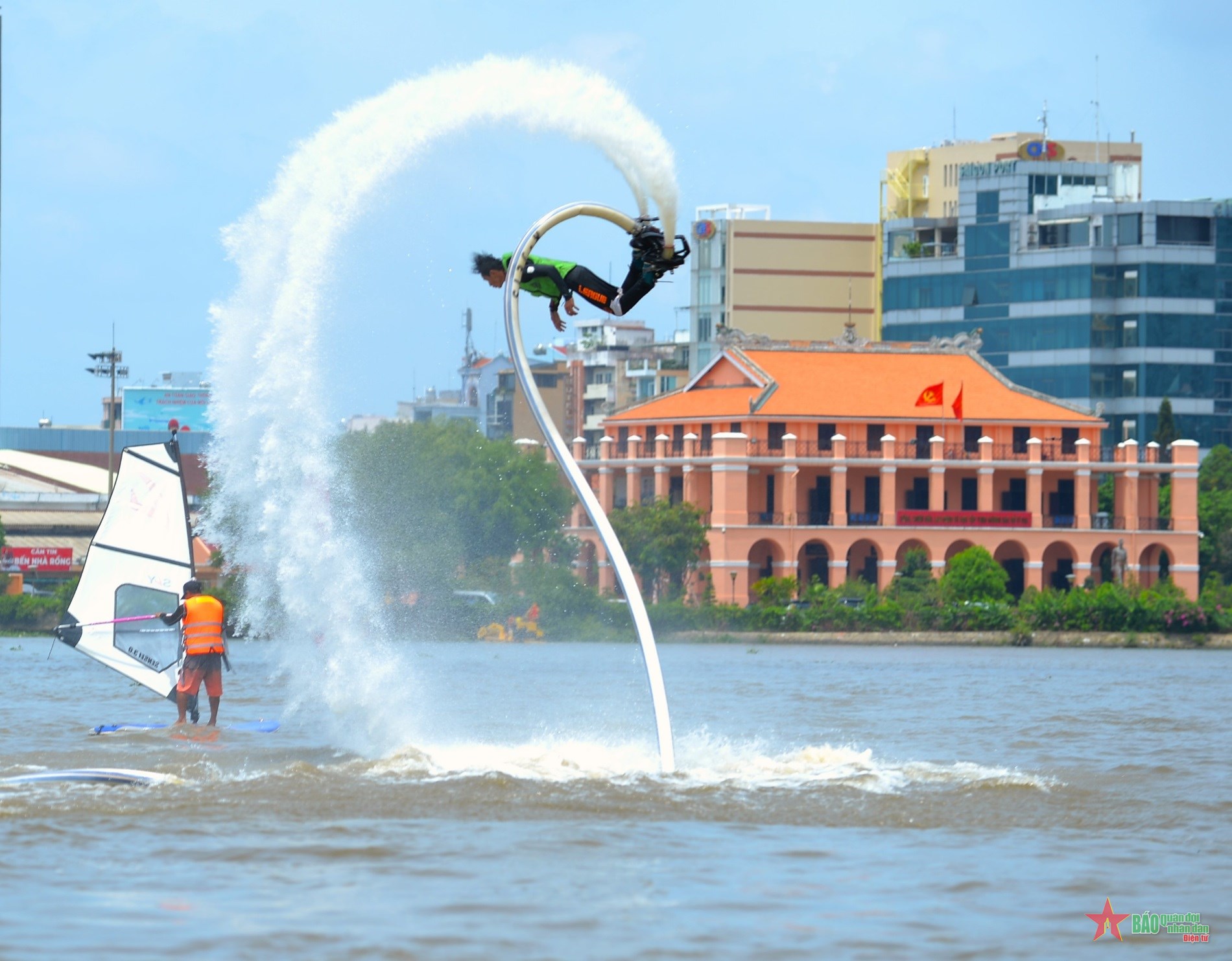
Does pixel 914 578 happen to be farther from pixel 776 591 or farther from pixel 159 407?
pixel 159 407

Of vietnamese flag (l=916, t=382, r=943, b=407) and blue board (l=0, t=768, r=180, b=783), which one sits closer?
blue board (l=0, t=768, r=180, b=783)

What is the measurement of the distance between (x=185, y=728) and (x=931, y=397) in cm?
6592

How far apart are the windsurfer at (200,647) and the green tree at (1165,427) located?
7700 cm

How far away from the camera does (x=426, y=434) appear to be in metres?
66.1

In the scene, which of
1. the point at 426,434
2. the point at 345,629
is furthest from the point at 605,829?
the point at 426,434

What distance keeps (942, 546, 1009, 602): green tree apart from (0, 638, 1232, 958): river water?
2006 inches

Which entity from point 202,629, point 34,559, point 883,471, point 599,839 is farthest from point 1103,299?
point 599,839

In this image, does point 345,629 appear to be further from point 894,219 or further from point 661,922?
point 894,219

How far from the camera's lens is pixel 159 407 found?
5512 inches

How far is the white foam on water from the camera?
17.0 meters

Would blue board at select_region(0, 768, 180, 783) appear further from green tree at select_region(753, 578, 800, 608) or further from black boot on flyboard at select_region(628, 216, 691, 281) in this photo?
green tree at select_region(753, 578, 800, 608)

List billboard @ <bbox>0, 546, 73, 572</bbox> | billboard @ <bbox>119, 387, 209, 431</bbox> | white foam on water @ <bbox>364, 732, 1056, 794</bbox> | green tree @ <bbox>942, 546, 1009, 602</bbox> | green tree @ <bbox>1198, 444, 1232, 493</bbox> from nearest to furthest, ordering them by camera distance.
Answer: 1. white foam on water @ <bbox>364, 732, 1056, 794</bbox>
2. green tree @ <bbox>942, 546, 1009, 602</bbox>
3. billboard @ <bbox>0, 546, 73, 572</bbox>
4. green tree @ <bbox>1198, 444, 1232, 493</bbox>
5. billboard @ <bbox>119, 387, 209, 431</bbox>

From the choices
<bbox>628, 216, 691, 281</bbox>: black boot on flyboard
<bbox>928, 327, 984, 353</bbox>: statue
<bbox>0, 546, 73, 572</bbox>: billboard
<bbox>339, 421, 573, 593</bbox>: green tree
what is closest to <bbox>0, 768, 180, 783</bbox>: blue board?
<bbox>628, 216, 691, 281</bbox>: black boot on flyboard

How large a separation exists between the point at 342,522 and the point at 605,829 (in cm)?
724
